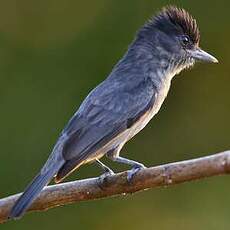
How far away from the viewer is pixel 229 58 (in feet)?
34.0

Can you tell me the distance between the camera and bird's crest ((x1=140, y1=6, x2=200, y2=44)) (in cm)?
774

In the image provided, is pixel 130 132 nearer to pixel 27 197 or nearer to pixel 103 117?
pixel 103 117

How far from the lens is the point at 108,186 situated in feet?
20.6

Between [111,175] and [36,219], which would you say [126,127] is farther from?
[36,219]

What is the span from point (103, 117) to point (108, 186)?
0.89 meters

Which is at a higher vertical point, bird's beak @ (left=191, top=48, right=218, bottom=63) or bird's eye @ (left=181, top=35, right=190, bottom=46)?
bird's eye @ (left=181, top=35, right=190, bottom=46)

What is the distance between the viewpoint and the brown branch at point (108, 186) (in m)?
5.76

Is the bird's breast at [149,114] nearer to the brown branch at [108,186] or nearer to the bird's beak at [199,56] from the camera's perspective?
the bird's beak at [199,56]

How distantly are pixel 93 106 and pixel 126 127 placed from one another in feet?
1.14

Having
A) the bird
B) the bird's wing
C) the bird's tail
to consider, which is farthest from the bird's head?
the bird's tail

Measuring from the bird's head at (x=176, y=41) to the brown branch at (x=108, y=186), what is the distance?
1780 mm

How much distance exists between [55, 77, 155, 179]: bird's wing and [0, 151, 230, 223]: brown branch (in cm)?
21

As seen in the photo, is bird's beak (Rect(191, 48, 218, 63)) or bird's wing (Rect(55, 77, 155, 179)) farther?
bird's beak (Rect(191, 48, 218, 63))

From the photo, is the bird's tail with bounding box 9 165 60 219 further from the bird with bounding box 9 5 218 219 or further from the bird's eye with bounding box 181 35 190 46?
the bird's eye with bounding box 181 35 190 46
